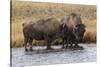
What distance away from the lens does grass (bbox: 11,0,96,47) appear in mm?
2119

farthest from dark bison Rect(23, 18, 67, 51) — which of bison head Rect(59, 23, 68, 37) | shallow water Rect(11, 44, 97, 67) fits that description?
shallow water Rect(11, 44, 97, 67)

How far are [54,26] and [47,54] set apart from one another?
36 centimetres

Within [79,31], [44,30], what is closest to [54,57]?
[44,30]

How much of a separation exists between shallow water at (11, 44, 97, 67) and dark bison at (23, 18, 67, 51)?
101mm

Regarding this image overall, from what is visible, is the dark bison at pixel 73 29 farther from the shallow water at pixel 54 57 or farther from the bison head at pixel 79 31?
the shallow water at pixel 54 57

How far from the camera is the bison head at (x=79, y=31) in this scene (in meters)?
2.36

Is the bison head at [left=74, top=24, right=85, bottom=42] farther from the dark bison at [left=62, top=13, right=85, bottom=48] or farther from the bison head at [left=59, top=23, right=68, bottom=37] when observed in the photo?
the bison head at [left=59, top=23, right=68, bottom=37]

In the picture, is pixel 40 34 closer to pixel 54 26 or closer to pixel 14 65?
pixel 54 26

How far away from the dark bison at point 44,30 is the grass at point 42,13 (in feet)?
0.16

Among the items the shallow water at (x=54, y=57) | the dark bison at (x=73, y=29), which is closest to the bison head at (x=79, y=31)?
the dark bison at (x=73, y=29)

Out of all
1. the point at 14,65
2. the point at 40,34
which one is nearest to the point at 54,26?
the point at 40,34
